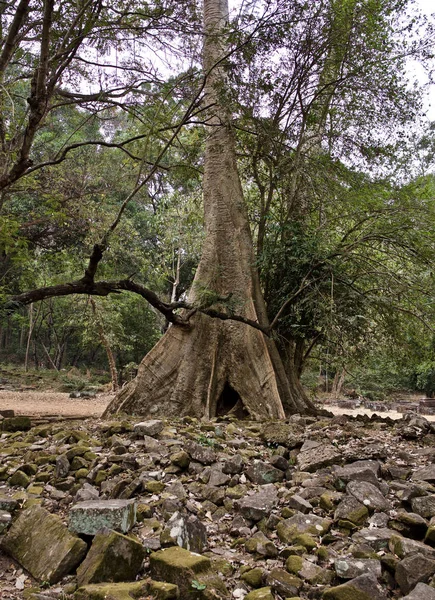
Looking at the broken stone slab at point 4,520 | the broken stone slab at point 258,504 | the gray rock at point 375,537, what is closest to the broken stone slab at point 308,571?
the gray rock at point 375,537

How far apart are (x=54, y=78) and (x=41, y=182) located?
18.5 feet

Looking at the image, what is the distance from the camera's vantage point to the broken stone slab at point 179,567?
Answer: 221 centimetres

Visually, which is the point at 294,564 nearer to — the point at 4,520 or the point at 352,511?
the point at 352,511

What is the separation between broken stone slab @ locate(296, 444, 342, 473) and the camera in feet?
12.1

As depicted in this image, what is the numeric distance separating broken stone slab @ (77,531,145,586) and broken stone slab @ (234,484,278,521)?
0.83 metres

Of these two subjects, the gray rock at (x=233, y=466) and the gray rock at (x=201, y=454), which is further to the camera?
the gray rock at (x=201, y=454)

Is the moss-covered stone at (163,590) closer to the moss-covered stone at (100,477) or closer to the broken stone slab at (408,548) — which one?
the broken stone slab at (408,548)

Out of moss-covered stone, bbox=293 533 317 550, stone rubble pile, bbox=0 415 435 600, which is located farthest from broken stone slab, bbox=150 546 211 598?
moss-covered stone, bbox=293 533 317 550

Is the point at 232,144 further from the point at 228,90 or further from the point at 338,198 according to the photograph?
the point at 338,198

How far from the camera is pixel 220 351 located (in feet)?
20.7

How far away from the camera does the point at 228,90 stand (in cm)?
652

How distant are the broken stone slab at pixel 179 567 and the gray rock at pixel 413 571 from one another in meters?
0.92

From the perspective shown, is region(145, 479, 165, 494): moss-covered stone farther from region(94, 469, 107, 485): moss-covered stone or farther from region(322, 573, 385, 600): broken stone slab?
region(322, 573, 385, 600): broken stone slab

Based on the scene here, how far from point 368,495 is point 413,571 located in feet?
2.57
